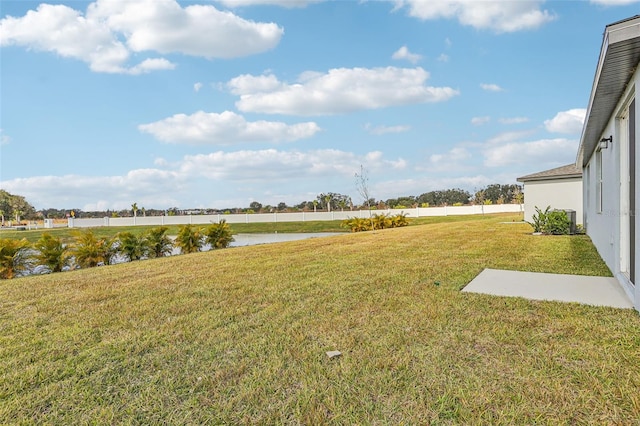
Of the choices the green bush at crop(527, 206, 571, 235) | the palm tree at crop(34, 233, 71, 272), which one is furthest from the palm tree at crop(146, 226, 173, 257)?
the green bush at crop(527, 206, 571, 235)

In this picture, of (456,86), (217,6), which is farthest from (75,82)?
(456,86)

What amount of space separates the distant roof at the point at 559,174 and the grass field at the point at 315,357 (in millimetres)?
14401

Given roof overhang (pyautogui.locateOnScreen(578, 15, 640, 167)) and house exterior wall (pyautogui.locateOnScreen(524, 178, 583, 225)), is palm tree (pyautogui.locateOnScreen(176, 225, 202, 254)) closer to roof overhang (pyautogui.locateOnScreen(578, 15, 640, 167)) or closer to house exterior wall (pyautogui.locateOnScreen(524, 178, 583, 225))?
→ roof overhang (pyautogui.locateOnScreen(578, 15, 640, 167))

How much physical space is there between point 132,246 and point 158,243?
944mm

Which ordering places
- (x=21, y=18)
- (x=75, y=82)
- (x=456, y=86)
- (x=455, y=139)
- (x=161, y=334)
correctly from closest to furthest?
(x=161, y=334), (x=21, y=18), (x=75, y=82), (x=456, y=86), (x=455, y=139)

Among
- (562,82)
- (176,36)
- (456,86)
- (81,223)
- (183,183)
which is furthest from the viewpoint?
(81,223)

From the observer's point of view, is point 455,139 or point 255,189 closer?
point 455,139

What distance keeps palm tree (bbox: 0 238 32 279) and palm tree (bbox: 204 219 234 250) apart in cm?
560

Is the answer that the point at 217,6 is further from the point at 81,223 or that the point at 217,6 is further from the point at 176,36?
the point at 81,223

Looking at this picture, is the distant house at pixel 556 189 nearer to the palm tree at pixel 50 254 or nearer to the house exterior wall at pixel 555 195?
the house exterior wall at pixel 555 195

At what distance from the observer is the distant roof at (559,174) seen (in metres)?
15.8

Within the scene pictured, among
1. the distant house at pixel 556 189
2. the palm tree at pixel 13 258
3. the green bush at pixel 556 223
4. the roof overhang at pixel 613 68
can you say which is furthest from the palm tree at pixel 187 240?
the distant house at pixel 556 189

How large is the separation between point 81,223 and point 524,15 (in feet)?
155

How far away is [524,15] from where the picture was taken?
10.6 m
